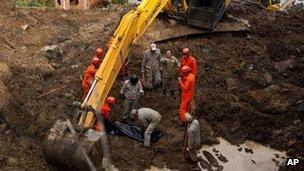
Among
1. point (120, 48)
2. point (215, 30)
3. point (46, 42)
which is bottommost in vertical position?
point (46, 42)

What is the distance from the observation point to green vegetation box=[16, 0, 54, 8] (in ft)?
63.7

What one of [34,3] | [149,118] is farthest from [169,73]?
[34,3]

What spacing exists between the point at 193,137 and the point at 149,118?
3.43ft

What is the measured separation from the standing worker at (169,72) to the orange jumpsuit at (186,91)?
4.39 feet

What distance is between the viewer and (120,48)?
444 inches

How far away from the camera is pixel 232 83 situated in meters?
13.8

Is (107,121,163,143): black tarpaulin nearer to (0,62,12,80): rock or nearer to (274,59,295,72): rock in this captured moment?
(0,62,12,80): rock

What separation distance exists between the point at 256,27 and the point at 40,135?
8334mm

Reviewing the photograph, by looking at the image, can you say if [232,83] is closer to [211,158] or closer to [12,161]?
[211,158]

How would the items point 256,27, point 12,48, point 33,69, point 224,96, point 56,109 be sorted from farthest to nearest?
point 256,27, point 12,48, point 33,69, point 224,96, point 56,109

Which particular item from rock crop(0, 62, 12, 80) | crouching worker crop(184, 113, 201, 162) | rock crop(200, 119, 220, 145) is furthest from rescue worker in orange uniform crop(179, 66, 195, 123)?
rock crop(0, 62, 12, 80)

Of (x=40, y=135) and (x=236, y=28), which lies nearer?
(x=40, y=135)

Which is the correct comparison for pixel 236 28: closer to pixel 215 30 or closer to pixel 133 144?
pixel 215 30

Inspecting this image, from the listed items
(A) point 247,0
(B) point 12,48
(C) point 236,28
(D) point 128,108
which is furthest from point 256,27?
(B) point 12,48
